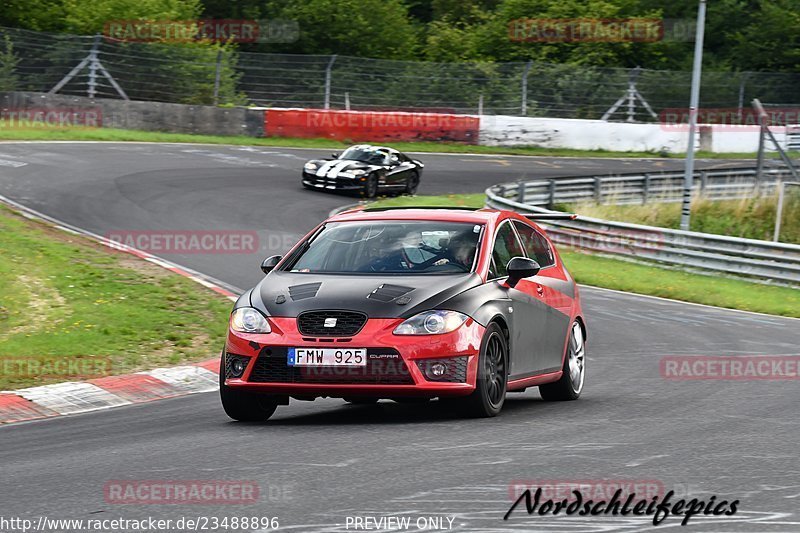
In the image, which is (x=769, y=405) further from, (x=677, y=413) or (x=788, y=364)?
(x=788, y=364)

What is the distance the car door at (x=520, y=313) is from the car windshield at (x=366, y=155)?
21385 millimetres

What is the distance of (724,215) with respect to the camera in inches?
1362

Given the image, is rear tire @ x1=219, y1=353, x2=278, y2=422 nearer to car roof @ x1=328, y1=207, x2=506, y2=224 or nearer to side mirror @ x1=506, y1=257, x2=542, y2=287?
car roof @ x1=328, y1=207, x2=506, y2=224

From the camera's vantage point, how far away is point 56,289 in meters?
14.8

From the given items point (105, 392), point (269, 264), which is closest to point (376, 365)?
point (269, 264)

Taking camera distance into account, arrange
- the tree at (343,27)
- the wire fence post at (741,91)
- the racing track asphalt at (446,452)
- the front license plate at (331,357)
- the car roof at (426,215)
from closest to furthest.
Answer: the racing track asphalt at (446,452) < the front license plate at (331,357) < the car roof at (426,215) < the wire fence post at (741,91) < the tree at (343,27)

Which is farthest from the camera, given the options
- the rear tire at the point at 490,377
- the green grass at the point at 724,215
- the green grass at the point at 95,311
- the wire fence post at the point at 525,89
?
the wire fence post at the point at 525,89

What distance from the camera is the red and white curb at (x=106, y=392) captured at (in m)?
10.0

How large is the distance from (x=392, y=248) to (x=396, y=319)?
1.13m

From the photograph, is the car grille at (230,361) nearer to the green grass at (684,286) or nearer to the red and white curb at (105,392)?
the red and white curb at (105,392)

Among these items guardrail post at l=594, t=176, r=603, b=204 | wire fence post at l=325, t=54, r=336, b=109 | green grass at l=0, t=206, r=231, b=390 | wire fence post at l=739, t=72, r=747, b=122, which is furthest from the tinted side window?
wire fence post at l=739, t=72, r=747, b=122

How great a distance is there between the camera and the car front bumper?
8.29 metres

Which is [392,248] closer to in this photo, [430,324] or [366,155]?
[430,324]

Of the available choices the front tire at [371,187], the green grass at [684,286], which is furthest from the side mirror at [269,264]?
the front tire at [371,187]
